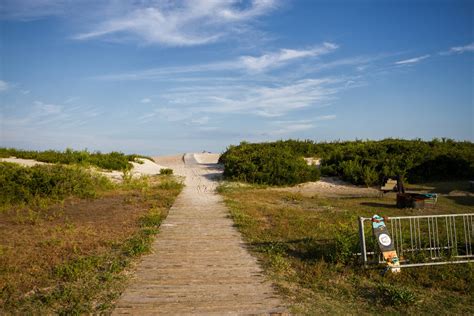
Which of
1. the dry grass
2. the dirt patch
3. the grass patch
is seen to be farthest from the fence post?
the dirt patch

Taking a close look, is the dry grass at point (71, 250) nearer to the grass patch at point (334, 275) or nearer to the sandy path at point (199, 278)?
the sandy path at point (199, 278)

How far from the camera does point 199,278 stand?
599 cm

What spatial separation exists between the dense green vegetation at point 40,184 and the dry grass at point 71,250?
830 millimetres

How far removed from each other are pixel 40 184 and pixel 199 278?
11.0 meters

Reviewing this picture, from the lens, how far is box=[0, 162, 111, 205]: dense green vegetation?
44.3 ft

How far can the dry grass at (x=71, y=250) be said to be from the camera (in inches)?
210

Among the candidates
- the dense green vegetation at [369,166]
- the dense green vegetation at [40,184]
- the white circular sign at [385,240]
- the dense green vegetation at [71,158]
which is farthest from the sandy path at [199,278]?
the dense green vegetation at [71,158]

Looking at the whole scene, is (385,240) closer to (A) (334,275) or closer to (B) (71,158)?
(A) (334,275)

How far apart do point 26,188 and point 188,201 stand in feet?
21.0

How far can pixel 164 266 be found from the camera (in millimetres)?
6574

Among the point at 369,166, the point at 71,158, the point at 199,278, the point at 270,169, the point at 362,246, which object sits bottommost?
the point at 199,278

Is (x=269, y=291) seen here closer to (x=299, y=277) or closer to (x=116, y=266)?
(x=299, y=277)

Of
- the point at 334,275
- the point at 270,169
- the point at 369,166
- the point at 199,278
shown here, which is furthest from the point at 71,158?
the point at 334,275

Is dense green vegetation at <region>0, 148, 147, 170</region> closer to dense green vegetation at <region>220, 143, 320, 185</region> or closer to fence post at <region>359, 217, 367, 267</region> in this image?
dense green vegetation at <region>220, 143, 320, 185</region>
